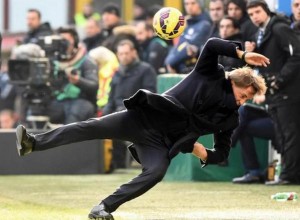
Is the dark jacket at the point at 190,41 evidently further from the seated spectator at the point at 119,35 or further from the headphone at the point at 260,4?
the headphone at the point at 260,4

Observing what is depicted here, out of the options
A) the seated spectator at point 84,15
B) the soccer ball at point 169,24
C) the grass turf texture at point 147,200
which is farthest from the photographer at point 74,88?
the seated spectator at point 84,15

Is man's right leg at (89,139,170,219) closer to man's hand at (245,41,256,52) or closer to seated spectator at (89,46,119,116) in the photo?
man's hand at (245,41,256,52)

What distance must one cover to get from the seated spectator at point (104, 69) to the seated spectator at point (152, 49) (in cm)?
56

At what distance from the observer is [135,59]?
54.6ft

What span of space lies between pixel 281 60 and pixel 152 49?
13.9 ft

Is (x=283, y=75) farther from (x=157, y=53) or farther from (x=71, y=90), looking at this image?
(x=157, y=53)

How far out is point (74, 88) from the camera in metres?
16.8

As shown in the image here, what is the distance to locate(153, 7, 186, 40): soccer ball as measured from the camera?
37.5ft

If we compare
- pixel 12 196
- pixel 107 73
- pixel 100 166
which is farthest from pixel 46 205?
pixel 107 73

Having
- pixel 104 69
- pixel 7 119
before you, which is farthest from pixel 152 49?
pixel 7 119

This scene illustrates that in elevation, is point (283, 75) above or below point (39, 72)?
above

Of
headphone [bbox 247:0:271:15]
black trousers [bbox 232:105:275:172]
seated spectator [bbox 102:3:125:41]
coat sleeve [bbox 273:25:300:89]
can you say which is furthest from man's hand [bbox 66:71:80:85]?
coat sleeve [bbox 273:25:300:89]

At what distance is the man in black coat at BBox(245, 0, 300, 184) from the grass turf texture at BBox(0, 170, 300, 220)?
0.53 meters

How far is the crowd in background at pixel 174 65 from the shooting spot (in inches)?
547
